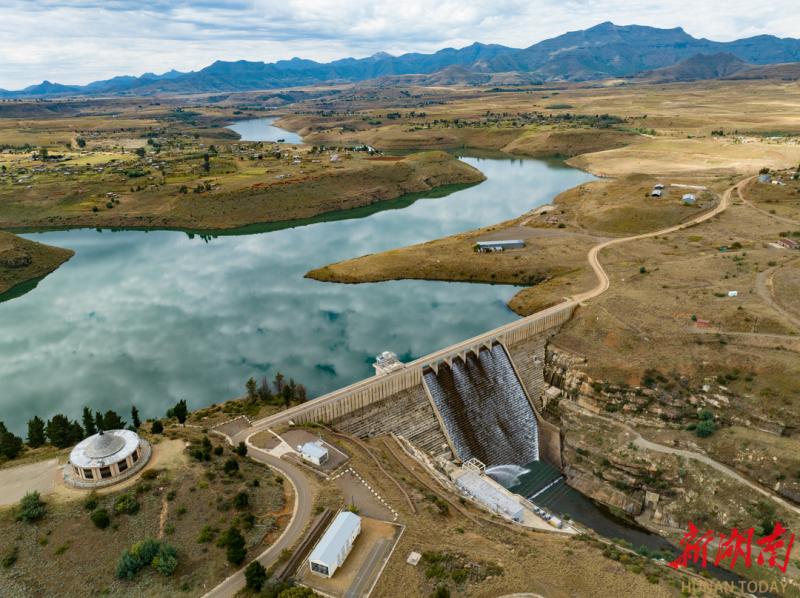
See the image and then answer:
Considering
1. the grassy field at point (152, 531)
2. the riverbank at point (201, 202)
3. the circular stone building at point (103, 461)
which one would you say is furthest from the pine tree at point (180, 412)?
the riverbank at point (201, 202)

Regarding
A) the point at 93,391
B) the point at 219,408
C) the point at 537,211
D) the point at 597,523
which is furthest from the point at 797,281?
the point at 93,391

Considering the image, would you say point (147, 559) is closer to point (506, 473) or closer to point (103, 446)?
point (103, 446)

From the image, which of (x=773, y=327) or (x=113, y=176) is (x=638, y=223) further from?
(x=113, y=176)

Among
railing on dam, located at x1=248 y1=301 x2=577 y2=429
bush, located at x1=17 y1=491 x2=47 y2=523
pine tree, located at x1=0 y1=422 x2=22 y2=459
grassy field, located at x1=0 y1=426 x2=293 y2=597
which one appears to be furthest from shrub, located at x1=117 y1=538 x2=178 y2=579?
railing on dam, located at x1=248 y1=301 x2=577 y2=429

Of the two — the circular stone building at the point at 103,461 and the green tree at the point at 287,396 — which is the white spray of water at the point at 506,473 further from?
the circular stone building at the point at 103,461

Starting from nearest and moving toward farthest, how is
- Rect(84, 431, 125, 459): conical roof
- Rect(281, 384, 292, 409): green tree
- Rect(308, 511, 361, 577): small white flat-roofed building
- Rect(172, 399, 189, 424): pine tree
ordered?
Rect(308, 511, 361, 577): small white flat-roofed building < Rect(84, 431, 125, 459): conical roof < Rect(172, 399, 189, 424): pine tree < Rect(281, 384, 292, 409): green tree

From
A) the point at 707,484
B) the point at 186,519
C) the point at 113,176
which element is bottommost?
the point at 707,484

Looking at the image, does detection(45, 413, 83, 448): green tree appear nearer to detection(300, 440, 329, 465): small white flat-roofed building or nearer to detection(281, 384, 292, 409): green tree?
detection(281, 384, 292, 409): green tree
